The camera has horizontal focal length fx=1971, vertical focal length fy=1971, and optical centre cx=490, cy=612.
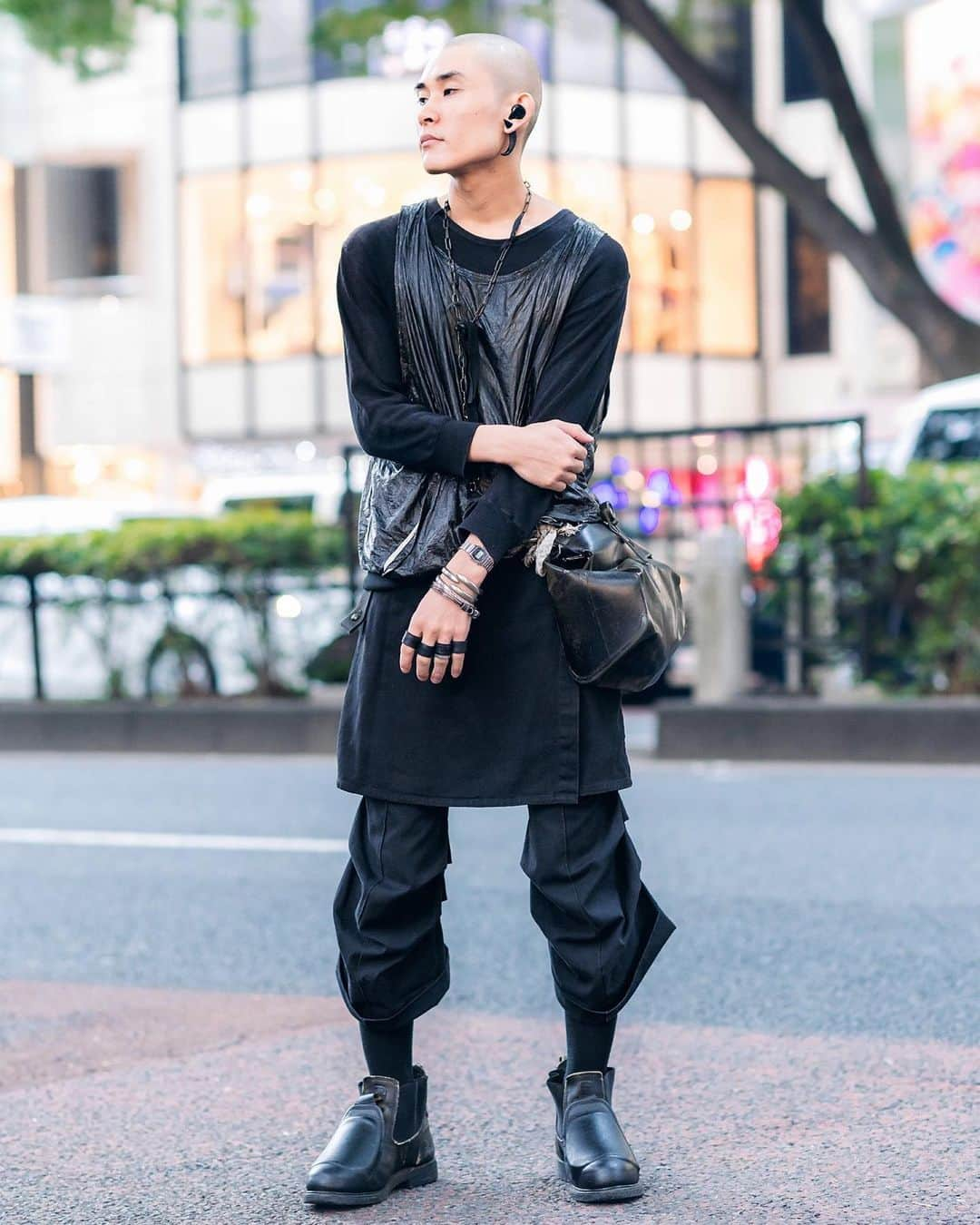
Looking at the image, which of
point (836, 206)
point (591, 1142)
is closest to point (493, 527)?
point (591, 1142)

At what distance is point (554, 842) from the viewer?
3023 mm

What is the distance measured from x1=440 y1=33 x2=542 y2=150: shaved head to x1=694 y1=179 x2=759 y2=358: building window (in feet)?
91.2

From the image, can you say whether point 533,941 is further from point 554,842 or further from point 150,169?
point 150,169

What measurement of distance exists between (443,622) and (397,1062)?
2.44ft

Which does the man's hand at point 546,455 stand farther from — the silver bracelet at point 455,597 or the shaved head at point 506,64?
the shaved head at point 506,64

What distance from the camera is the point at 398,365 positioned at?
3.06m

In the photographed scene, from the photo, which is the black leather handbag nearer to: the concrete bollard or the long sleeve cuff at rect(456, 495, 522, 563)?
the long sleeve cuff at rect(456, 495, 522, 563)

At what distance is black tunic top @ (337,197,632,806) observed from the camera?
3.00m

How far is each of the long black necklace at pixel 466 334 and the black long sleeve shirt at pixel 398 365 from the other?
0.04 feet

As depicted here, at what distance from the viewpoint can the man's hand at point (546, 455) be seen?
2.92 metres

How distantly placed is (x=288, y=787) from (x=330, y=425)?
20984 mm

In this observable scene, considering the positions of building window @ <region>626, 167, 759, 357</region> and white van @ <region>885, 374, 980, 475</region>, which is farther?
building window @ <region>626, 167, 759, 357</region>

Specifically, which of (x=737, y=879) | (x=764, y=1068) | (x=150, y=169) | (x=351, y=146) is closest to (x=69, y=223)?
(x=150, y=169)

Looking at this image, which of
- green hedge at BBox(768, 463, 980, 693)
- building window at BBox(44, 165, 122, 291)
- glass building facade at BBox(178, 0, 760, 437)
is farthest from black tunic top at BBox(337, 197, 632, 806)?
building window at BBox(44, 165, 122, 291)
